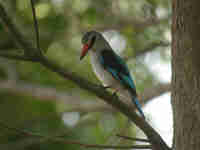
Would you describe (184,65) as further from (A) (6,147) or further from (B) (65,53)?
(B) (65,53)

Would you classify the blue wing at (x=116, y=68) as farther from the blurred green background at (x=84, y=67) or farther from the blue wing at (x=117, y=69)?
the blurred green background at (x=84, y=67)

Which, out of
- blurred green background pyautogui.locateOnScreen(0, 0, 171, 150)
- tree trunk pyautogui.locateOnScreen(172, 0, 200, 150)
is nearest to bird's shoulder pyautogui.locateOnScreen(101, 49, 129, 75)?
blurred green background pyautogui.locateOnScreen(0, 0, 171, 150)

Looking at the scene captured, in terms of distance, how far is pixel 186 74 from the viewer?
99.1 inches

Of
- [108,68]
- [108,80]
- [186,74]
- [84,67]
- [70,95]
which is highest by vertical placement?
[186,74]

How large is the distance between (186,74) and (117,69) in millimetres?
1867

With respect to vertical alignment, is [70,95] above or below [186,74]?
below

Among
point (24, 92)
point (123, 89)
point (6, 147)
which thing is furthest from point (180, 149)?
point (24, 92)

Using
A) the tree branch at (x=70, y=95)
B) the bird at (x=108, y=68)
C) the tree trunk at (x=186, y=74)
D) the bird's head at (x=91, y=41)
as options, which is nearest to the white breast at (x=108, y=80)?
the bird at (x=108, y=68)

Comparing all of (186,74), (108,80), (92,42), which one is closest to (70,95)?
(92,42)

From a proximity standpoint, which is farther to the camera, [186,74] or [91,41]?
[91,41]

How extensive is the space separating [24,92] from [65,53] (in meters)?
1.21

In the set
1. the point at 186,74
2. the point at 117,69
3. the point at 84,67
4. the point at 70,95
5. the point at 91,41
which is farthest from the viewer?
the point at 84,67

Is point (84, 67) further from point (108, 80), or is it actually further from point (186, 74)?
point (186, 74)

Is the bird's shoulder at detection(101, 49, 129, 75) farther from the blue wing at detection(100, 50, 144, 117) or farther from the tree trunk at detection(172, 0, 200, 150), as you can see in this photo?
the tree trunk at detection(172, 0, 200, 150)
